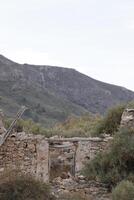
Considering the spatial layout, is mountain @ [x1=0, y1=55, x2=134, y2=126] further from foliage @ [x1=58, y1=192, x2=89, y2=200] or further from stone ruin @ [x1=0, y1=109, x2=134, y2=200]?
foliage @ [x1=58, y1=192, x2=89, y2=200]

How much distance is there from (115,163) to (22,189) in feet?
13.7

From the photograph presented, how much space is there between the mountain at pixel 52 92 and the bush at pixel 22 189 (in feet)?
127

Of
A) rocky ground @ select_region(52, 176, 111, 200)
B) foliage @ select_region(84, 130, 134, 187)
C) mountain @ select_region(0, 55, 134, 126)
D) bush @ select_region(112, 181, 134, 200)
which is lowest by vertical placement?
rocky ground @ select_region(52, 176, 111, 200)

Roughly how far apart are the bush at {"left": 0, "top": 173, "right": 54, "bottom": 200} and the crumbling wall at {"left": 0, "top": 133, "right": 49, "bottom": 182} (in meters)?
5.35

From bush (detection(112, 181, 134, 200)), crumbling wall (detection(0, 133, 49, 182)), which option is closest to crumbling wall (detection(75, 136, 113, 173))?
crumbling wall (detection(0, 133, 49, 182))

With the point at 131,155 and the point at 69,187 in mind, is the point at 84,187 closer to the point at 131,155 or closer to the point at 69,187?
the point at 69,187

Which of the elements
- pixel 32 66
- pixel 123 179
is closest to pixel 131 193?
pixel 123 179

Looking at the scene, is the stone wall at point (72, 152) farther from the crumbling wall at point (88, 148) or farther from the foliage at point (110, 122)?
the foliage at point (110, 122)

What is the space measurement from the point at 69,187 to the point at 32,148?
3498mm

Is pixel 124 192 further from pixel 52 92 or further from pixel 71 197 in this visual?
pixel 52 92

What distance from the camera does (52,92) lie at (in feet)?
234

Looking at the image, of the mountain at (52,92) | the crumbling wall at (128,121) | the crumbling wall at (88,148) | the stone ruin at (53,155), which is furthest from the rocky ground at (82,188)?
the mountain at (52,92)

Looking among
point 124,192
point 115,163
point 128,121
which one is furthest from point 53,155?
point 124,192

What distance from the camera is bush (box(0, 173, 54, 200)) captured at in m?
11.8
